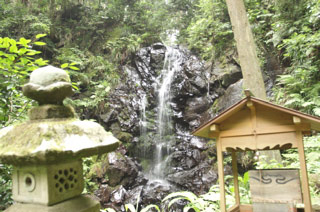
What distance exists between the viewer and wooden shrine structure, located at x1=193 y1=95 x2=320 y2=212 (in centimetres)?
254

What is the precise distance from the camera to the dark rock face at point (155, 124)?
8625mm

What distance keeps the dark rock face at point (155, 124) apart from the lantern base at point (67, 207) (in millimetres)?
6127

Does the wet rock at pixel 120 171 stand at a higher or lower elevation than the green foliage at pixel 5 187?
lower

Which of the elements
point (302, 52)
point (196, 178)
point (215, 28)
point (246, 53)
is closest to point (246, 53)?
point (246, 53)

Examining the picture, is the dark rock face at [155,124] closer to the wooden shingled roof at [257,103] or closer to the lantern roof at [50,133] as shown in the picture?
the wooden shingled roof at [257,103]

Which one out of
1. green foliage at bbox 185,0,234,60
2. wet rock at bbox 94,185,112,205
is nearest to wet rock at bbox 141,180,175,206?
wet rock at bbox 94,185,112,205

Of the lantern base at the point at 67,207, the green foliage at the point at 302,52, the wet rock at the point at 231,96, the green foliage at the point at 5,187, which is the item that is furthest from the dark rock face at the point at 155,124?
the lantern base at the point at 67,207

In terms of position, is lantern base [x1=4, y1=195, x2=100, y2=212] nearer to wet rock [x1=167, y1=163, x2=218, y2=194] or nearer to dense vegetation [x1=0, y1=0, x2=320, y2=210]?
dense vegetation [x1=0, y1=0, x2=320, y2=210]

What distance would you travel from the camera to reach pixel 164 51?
1496 cm

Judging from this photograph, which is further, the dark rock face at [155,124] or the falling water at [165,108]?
the falling water at [165,108]

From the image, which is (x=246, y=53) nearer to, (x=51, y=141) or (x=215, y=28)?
(x=215, y=28)

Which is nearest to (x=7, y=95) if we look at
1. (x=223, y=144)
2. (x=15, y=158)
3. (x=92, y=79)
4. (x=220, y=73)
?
(x=15, y=158)

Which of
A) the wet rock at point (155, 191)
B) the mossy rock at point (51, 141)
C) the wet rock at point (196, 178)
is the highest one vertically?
the mossy rock at point (51, 141)

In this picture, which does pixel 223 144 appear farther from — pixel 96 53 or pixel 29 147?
pixel 96 53
